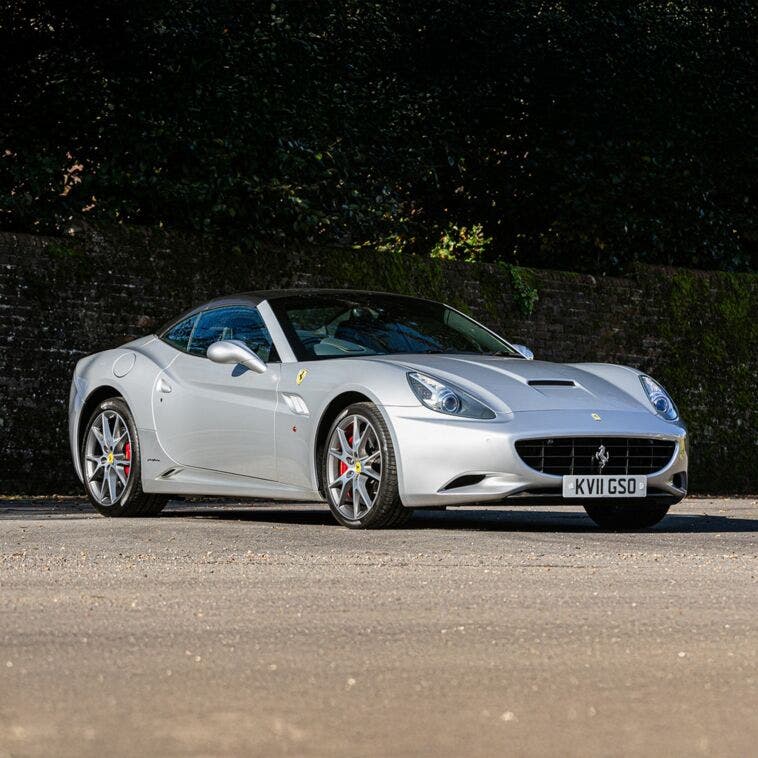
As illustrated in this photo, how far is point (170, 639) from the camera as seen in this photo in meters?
4.95

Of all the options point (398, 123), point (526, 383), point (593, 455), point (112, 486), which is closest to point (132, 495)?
point (112, 486)

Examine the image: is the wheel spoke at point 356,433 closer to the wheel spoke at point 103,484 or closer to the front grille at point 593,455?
the front grille at point 593,455

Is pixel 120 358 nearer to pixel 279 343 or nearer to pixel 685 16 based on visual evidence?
pixel 279 343

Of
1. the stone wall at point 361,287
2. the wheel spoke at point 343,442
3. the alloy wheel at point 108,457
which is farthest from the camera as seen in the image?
the stone wall at point 361,287

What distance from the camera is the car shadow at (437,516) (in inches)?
388

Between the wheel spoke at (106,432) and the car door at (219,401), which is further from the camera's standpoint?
the wheel spoke at (106,432)

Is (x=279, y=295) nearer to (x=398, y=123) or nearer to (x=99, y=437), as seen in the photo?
(x=99, y=437)

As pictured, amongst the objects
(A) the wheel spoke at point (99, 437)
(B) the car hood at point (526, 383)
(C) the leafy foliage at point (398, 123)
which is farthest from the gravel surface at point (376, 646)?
(C) the leafy foliage at point (398, 123)

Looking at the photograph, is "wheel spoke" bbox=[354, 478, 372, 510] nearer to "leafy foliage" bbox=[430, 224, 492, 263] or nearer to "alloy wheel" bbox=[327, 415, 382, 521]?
"alloy wheel" bbox=[327, 415, 382, 521]

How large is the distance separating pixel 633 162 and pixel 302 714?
56.9ft

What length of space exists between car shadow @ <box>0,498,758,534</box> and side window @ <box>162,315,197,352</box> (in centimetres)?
115

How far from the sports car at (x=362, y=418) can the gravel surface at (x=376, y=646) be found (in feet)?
1.51

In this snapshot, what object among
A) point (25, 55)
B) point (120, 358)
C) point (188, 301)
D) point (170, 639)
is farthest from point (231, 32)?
point (170, 639)

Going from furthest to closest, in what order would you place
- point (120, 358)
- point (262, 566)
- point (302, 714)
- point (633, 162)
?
point (633, 162), point (120, 358), point (262, 566), point (302, 714)
